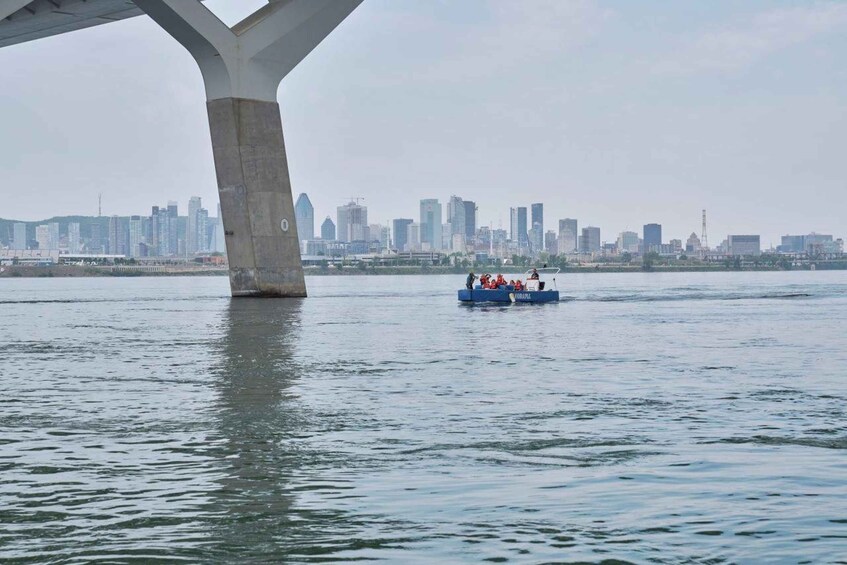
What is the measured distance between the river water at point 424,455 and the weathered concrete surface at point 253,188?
26.8m

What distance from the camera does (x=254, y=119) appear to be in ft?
176

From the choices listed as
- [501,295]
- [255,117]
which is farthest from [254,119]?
[501,295]

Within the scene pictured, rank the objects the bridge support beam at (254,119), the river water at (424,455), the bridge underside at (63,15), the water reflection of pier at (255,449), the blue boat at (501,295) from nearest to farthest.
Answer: the river water at (424,455)
the water reflection of pier at (255,449)
the bridge support beam at (254,119)
the bridge underside at (63,15)
the blue boat at (501,295)

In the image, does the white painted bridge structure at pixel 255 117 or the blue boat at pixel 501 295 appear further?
the blue boat at pixel 501 295

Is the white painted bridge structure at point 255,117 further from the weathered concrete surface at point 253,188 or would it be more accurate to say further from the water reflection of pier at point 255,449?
the water reflection of pier at point 255,449

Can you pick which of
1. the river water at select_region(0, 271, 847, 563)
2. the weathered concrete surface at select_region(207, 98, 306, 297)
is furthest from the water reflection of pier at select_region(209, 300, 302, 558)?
the weathered concrete surface at select_region(207, 98, 306, 297)

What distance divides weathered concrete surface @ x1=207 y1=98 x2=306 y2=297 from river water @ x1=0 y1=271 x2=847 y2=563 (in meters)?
26.8

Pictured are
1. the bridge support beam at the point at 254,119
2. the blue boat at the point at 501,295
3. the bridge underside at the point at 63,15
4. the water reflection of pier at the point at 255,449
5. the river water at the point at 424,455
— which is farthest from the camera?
the blue boat at the point at 501,295

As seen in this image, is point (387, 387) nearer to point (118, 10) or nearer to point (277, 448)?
point (277, 448)

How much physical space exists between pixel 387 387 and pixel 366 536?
10369 mm

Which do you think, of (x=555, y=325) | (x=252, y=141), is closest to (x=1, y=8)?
(x=252, y=141)

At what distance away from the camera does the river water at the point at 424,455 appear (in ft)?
27.6

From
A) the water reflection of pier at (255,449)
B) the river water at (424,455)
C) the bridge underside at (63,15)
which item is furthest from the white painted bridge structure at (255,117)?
the river water at (424,455)

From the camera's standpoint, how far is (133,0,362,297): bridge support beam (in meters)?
53.1
